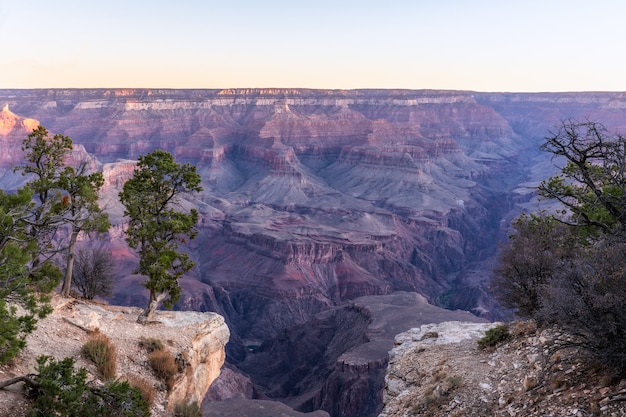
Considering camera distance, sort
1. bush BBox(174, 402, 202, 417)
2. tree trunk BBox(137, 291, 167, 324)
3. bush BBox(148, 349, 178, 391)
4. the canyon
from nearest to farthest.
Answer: bush BBox(174, 402, 202, 417) < bush BBox(148, 349, 178, 391) < tree trunk BBox(137, 291, 167, 324) < the canyon

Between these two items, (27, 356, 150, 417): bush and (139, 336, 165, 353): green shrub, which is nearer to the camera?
(27, 356, 150, 417): bush

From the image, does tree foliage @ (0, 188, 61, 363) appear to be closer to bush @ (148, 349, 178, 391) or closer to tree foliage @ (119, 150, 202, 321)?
bush @ (148, 349, 178, 391)

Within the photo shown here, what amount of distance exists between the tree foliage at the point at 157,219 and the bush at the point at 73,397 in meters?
10.2

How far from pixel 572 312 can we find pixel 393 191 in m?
143

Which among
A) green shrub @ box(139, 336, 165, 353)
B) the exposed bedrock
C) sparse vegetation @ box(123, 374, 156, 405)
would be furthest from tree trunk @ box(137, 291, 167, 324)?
the exposed bedrock

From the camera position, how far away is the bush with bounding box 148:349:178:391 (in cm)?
1977

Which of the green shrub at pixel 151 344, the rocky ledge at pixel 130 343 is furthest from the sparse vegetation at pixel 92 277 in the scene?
the green shrub at pixel 151 344

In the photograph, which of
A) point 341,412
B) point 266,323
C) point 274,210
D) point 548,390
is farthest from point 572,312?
point 274,210

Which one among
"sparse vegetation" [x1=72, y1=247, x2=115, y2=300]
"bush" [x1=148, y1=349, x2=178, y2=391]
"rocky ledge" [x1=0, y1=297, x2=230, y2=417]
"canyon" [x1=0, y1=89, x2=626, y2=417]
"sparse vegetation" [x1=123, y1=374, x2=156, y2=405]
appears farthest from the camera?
"canyon" [x1=0, y1=89, x2=626, y2=417]

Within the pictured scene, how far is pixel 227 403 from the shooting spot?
4334 centimetres

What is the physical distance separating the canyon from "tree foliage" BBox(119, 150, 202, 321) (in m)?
31.9

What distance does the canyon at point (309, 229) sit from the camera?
65.8 m

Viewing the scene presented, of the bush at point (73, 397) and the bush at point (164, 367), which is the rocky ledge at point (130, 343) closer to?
the bush at point (164, 367)

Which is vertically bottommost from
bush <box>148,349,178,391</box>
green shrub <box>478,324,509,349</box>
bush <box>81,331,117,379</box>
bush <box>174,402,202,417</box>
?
bush <box>174,402,202,417</box>
